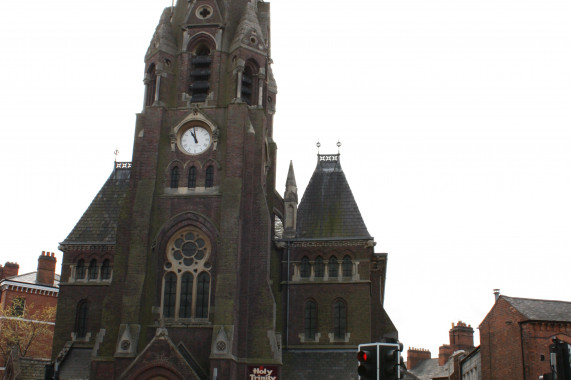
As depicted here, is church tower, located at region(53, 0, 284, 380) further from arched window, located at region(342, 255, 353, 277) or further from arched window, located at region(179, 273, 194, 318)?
arched window, located at region(342, 255, 353, 277)

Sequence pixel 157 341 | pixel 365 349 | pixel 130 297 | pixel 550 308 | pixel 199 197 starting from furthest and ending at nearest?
pixel 550 308 < pixel 199 197 < pixel 130 297 < pixel 157 341 < pixel 365 349

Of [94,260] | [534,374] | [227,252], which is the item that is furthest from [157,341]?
[534,374]

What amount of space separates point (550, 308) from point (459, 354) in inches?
735

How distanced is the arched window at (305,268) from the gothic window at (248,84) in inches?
425

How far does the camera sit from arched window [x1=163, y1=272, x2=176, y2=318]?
40.1 m

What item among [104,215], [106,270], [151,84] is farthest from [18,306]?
[151,84]

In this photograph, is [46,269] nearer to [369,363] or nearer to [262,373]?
[262,373]

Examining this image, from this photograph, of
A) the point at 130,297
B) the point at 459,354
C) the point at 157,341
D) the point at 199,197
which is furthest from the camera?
the point at 459,354

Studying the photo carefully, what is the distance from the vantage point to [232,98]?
4444 cm

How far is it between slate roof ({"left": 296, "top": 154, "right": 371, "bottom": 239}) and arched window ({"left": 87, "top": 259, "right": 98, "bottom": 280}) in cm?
1365

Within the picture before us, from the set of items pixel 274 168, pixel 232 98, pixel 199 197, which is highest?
pixel 232 98

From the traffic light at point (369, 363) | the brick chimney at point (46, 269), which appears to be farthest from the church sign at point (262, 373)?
the brick chimney at point (46, 269)

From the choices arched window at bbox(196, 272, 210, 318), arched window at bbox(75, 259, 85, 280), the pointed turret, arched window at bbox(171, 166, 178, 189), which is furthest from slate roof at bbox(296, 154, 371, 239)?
arched window at bbox(75, 259, 85, 280)

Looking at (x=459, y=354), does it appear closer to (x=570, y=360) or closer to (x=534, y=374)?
(x=534, y=374)
